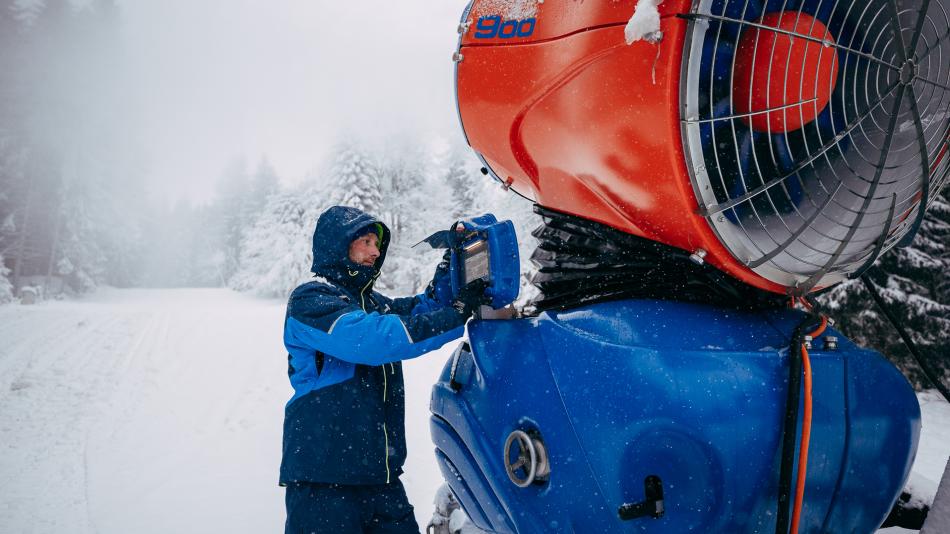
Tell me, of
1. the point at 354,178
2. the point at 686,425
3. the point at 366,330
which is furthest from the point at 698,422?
the point at 354,178

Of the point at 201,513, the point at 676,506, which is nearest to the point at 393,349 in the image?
the point at 676,506

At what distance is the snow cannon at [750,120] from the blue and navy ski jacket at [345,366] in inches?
34.0

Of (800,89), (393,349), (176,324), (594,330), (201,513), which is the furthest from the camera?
(176,324)

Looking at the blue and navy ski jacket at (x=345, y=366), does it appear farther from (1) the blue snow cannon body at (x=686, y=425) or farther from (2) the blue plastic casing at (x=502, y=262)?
(1) the blue snow cannon body at (x=686, y=425)

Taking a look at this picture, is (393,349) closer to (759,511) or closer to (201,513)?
(759,511)

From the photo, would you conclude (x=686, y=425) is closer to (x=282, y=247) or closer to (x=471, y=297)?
(x=471, y=297)

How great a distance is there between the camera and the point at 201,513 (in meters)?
4.48

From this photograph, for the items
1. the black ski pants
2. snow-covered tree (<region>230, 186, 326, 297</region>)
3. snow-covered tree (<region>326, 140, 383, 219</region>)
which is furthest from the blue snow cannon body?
snow-covered tree (<region>230, 186, 326, 297</region>)

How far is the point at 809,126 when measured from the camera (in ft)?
4.75

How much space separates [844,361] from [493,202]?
51.4 feet

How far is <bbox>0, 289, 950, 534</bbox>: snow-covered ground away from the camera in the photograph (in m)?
4.42

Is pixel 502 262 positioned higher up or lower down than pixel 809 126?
lower down

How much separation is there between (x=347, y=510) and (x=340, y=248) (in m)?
1.16

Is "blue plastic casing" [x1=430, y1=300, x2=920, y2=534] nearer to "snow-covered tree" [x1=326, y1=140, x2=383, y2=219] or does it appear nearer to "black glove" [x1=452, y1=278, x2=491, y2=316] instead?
"black glove" [x1=452, y1=278, x2=491, y2=316]
